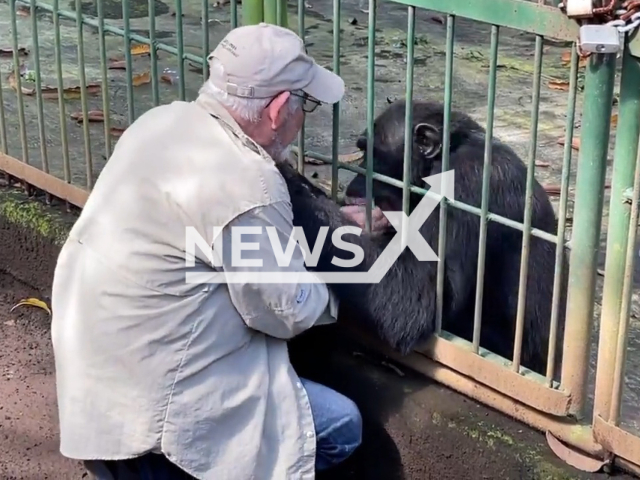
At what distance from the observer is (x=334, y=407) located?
351cm

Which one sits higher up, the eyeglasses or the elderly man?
the eyeglasses

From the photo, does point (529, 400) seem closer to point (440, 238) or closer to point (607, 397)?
point (607, 397)

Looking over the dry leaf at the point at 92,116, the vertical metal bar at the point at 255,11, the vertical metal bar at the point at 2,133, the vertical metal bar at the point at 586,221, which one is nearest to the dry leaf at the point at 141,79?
the dry leaf at the point at 92,116

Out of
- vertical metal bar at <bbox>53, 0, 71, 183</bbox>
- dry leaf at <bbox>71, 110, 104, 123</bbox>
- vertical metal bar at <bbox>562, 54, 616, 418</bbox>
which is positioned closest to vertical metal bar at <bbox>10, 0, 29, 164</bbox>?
vertical metal bar at <bbox>53, 0, 71, 183</bbox>

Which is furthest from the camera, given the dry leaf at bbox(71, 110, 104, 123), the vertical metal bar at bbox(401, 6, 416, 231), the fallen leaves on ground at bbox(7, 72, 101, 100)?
the fallen leaves on ground at bbox(7, 72, 101, 100)

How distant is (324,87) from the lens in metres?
3.18

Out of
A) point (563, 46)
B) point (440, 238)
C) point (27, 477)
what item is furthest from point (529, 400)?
point (563, 46)

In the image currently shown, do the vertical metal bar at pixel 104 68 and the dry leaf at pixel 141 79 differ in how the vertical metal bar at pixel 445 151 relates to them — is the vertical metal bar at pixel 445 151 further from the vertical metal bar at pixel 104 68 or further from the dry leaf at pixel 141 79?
the dry leaf at pixel 141 79

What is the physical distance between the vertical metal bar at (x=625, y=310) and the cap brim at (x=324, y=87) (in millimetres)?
855

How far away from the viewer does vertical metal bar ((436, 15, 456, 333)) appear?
10.7ft

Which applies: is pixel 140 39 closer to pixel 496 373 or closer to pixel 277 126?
pixel 277 126

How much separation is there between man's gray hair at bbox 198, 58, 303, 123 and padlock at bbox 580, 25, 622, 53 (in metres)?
0.80

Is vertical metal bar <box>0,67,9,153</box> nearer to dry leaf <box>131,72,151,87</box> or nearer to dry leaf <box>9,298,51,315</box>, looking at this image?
dry leaf <box>9,298,51,315</box>

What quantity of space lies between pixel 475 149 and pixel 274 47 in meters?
0.98
